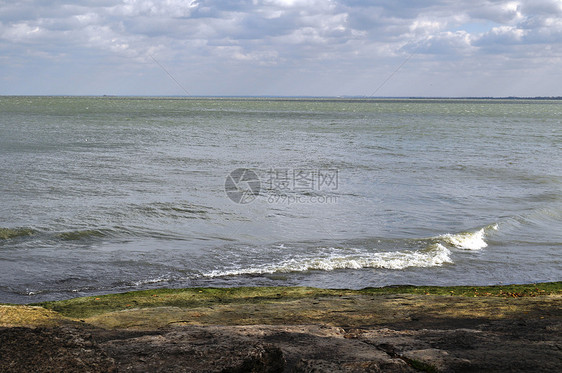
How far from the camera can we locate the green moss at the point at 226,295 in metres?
9.23

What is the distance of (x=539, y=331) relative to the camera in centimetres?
705

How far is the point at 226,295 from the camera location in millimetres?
10242

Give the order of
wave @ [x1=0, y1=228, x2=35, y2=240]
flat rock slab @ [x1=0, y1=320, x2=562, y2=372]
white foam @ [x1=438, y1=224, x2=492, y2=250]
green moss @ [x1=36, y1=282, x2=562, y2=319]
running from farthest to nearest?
white foam @ [x1=438, y1=224, x2=492, y2=250]
wave @ [x1=0, y1=228, x2=35, y2=240]
green moss @ [x1=36, y1=282, x2=562, y2=319]
flat rock slab @ [x1=0, y1=320, x2=562, y2=372]

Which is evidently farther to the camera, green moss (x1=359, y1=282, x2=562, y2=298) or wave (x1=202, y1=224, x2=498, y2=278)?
wave (x1=202, y1=224, x2=498, y2=278)

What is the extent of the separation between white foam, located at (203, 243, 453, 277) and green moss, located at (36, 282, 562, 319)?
178 cm

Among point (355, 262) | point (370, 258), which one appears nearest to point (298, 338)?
point (355, 262)

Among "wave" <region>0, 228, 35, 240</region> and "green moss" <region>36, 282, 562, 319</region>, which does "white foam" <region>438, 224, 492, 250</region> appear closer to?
"green moss" <region>36, 282, 562, 319</region>

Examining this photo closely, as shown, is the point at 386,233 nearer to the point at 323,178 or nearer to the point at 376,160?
the point at 323,178

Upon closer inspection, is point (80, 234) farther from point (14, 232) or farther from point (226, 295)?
point (226, 295)

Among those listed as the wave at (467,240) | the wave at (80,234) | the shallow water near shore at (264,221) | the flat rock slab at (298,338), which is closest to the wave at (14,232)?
the shallow water near shore at (264,221)

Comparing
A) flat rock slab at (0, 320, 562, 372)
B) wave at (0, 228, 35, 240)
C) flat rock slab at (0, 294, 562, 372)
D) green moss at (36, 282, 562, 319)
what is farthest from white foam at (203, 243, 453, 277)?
wave at (0, 228, 35, 240)

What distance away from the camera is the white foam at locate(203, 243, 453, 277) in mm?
12527

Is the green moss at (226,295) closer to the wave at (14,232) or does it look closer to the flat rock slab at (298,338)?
the flat rock slab at (298,338)

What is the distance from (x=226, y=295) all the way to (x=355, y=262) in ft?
13.0
